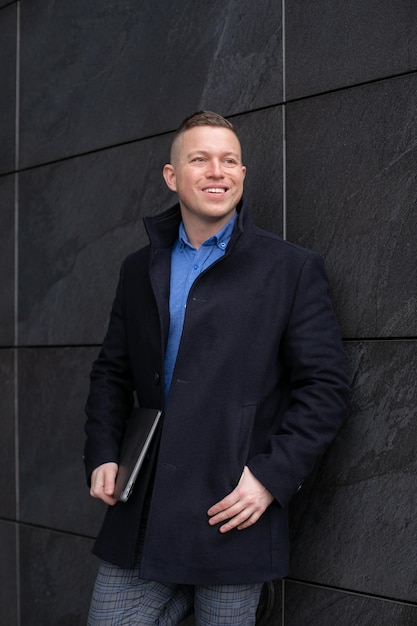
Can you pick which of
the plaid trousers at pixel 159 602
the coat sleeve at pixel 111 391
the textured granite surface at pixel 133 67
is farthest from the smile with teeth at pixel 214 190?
the plaid trousers at pixel 159 602

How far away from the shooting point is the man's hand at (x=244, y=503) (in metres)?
2.89

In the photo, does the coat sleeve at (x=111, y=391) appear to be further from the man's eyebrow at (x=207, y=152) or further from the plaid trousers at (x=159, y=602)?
the man's eyebrow at (x=207, y=152)

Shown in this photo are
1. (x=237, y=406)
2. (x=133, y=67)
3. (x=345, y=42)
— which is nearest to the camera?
(x=237, y=406)

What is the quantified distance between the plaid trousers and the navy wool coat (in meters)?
0.08

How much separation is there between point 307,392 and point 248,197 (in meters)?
1.09

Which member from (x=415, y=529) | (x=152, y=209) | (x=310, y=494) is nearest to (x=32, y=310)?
(x=152, y=209)

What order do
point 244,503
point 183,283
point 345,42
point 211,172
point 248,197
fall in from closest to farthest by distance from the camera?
1. point 244,503
2. point 211,172
3. point 183,283
4. point 345,42
5. point 248,197

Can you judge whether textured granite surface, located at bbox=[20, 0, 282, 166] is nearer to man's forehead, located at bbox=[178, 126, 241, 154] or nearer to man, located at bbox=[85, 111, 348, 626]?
Result: man's forehead, located at bbox=[178, 126, 241, 154]

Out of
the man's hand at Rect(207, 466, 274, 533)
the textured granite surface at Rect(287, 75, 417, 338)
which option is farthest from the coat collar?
the man's hand at Rect(207, 466, 274, 533)

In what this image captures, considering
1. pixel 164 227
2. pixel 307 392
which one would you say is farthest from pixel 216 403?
pixel 164 227

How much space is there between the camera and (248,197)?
3746mm

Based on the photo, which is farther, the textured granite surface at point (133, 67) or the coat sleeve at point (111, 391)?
the textured granite surface at point (133, 67)

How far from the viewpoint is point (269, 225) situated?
3.67 meters

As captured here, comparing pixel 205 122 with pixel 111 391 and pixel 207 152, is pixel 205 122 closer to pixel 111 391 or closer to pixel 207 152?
pixel 207 152
